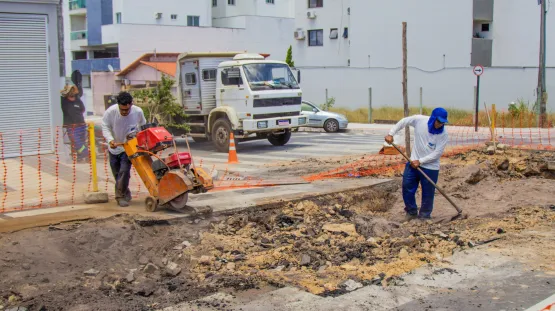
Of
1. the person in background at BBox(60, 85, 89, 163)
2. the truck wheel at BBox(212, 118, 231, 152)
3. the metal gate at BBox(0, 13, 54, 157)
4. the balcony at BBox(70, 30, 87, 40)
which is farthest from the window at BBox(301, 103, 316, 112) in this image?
the balcony at BBox(70, 30, 87, 40)

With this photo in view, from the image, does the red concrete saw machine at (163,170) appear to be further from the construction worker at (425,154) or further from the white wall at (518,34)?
the white wall at (518,34)

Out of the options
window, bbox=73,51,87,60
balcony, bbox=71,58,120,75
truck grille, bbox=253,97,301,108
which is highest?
window, bbox=73,51,87,60

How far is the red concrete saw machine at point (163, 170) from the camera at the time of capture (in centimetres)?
822

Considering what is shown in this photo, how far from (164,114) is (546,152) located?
1081 cm

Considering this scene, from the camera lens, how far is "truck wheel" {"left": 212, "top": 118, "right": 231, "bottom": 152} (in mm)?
18062

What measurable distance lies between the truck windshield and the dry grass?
39.0 feet

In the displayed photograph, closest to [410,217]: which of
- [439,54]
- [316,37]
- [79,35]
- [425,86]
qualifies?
[425,86]

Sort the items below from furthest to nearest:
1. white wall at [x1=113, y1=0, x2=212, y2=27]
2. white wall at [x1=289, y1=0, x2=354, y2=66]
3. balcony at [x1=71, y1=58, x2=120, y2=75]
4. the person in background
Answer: white wall at [x1=289, y1=0, x2=354, y2=66], white wall at [x1=113, y1=0, x2=212, y2=27], balcony at [x1=71, y1=58, x2=120, y2=75], the person in background

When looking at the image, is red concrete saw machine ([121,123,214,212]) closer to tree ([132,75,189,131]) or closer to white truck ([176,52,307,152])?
white truck ([176,52,307,152])

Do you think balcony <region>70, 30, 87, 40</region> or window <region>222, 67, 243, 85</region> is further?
balcony <region>70, 30, 87, 40</region>

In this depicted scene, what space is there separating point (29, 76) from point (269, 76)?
7284 mm

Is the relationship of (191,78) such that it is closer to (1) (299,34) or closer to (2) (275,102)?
(2) (275,102)

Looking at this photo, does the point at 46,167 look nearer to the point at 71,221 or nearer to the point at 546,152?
the point at 71,221

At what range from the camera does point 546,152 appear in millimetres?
14719
